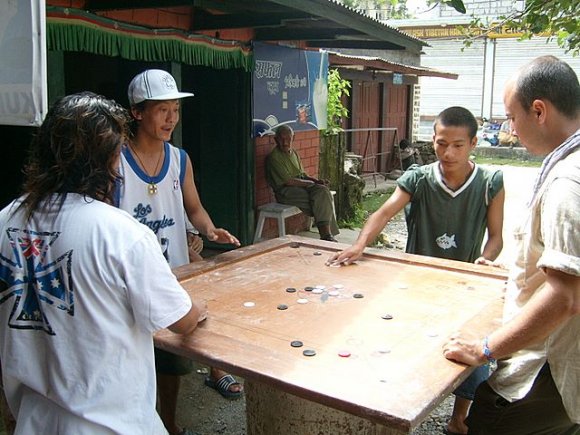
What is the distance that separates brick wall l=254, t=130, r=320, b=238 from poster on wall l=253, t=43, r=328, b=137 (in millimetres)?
167

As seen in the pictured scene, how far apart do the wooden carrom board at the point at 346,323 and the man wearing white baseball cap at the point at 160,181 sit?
25 centimetres

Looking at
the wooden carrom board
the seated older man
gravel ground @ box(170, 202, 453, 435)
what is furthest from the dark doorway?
the wooden carrom board

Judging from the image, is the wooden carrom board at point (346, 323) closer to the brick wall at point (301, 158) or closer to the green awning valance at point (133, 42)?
the green awning valance at point (133, 42)

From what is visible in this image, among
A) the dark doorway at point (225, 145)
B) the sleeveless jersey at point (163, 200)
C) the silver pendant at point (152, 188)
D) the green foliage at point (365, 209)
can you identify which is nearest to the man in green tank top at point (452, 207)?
the sleeveless jersey at point (163, 200)

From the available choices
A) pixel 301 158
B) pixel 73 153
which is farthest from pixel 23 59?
pixel 301 158

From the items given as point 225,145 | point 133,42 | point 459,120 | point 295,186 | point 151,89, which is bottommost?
point 295,186

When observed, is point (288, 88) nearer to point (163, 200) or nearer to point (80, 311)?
point (163, 200)

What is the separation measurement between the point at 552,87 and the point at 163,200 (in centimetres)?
188

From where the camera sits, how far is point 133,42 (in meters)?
4.84

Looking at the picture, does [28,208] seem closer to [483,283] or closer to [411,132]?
[483,283]

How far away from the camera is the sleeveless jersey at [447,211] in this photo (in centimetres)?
321

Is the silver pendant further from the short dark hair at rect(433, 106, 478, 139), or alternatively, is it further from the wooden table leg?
the short dark hair at rect(433, 106, 478, 139)

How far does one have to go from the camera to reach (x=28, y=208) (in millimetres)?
1673

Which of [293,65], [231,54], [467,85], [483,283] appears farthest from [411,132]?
[483,283]
